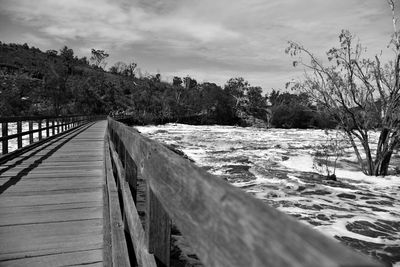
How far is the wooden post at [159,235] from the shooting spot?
1.76 metres

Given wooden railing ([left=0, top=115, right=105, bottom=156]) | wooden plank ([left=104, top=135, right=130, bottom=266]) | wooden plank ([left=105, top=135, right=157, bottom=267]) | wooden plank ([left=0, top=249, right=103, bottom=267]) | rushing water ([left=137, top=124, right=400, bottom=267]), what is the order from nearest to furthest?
wooden plank ([left=105, top=135, right=157, bottom=267])
wooden plank ([left=104, top=135, right=130, bottom=266])
wooden plank ([left=0, top=249, right=103, bottom=267])
rushing water ([left=137, top=124, right=400, bottom=267])
wooden railing ([left=0, top=115, right=105, bottom=156])

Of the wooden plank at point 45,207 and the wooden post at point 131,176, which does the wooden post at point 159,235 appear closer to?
the wooden post at point 131,176

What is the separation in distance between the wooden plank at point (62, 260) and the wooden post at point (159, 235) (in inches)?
64.7

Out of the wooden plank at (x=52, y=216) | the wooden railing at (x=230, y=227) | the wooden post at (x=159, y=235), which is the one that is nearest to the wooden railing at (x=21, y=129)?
the wooden plank at (x=52, y=216)

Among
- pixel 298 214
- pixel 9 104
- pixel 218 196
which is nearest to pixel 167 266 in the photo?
pixel 218 196

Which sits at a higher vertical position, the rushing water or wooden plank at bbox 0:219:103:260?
wooden plank at bbox 0:219:103:260

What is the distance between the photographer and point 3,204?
5012 mm

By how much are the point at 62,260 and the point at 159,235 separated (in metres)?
1.90

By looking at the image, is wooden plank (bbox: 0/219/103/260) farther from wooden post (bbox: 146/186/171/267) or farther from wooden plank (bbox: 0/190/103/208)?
wooden post (bbox: 146/186/171/267)

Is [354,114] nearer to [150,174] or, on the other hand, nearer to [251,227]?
[150,174]

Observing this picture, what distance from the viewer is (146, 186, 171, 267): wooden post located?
1760mm

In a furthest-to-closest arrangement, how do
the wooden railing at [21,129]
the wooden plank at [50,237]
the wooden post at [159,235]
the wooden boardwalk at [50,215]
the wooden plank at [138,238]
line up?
the wooden railing at [21,129] → the wooden plank at [50,237] → the wooden boardwalk at [50,215] → the wooden plank at [138,238] → the wooden post at [159,235]

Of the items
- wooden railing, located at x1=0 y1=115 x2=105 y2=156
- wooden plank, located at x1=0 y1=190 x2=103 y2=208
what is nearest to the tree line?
wooden railing, located at x1=0 y1=115 x2=105 y2=156

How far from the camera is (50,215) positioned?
180 inches
